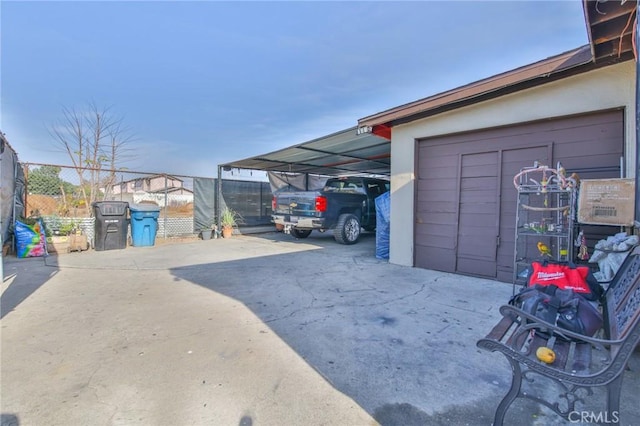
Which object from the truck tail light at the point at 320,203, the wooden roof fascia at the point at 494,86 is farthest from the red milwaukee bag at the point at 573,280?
the truck tail light at the point at 320,203

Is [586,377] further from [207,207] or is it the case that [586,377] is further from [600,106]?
[207,207]

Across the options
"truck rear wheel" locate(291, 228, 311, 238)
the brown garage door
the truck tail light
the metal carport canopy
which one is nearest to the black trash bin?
the metal carport canopy

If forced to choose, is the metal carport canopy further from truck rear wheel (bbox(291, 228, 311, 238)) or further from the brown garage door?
truck rear wheel (bbox(291, 228, 311, 238))

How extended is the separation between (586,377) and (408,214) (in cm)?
433

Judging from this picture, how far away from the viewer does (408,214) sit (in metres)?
5.57

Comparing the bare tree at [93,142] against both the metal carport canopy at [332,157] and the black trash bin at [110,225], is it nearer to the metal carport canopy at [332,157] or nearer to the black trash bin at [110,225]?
the black trash bin at [110,225]

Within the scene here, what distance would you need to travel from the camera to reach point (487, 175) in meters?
4.71

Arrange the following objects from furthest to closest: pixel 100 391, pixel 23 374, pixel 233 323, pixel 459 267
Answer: pixel 459 267, pixel 233 323, pixel 23 374, pixel 100 391

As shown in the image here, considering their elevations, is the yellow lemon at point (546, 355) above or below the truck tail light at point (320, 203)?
below

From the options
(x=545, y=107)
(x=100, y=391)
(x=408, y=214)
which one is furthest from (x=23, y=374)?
(x=545, y=107)

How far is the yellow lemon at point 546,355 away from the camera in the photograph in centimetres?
150

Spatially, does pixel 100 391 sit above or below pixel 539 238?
below

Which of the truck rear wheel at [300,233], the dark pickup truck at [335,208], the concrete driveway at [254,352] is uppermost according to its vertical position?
the dark pickup truck at [335,208]

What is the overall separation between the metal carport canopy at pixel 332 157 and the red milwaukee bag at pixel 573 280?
4110 mm
